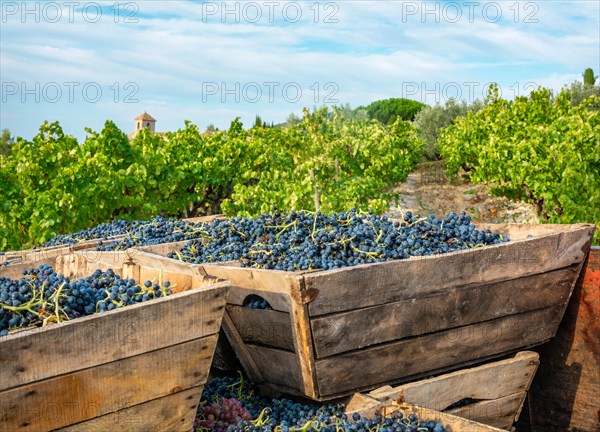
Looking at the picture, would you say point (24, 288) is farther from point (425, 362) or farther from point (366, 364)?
point (425, 362)

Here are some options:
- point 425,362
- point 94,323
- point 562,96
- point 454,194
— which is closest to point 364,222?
point 425,362

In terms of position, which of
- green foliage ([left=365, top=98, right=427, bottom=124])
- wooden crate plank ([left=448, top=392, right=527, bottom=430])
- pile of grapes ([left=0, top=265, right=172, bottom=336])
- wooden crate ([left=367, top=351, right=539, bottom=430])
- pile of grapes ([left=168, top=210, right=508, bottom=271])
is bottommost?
wooden crate plank ([left=448, top=392, right=527, bottom=430])

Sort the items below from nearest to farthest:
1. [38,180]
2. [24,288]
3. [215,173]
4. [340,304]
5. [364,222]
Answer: [24,288] < [340,304] < [364,222] < [38,180] < [215,173]

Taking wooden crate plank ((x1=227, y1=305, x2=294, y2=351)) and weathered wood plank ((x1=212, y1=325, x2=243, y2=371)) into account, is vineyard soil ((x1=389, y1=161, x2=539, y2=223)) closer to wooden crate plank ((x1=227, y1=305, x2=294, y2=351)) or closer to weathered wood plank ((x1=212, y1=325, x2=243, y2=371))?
weathered wood plank ((x1=212, y1=325, x2=243, y2=371))

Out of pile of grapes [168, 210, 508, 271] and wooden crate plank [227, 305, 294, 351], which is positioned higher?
pile of grapes [168, 210, 508, 271]

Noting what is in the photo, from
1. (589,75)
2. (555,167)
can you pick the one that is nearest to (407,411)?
(555,167)

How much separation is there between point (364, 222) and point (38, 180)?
4461 millimetres

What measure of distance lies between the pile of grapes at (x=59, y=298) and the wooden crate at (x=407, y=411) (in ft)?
3.45

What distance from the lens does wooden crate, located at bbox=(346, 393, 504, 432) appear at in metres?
2.71

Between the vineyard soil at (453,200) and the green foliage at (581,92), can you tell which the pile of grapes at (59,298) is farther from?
the green foliage at (581,92)

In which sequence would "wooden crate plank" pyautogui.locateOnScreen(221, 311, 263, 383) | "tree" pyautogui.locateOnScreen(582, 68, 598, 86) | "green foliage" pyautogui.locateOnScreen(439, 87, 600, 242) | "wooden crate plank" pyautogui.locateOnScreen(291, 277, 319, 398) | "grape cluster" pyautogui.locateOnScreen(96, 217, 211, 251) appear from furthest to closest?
"tree" pyautogui.locateOnScreen(582, 68, 598, 86) → "green foliage" pyautogui.locateOnScreen(439, 87, 600, 242) → "grape cluster" pyautogui.locateOnScreen(96, 217, 211, 251) → "wooden crate plank" pyautogui.locateOnScreen(221, 311, 263, 383) → "wooden crate plank" pyautogui.locateOnScreen(291, 277, 319, 398)

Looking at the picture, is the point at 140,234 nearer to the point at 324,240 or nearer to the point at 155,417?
the point at 324,240

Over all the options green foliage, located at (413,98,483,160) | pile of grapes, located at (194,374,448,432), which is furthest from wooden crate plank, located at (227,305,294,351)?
green foliage, located at (413,98,483,160)

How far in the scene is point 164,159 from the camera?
7414mm
